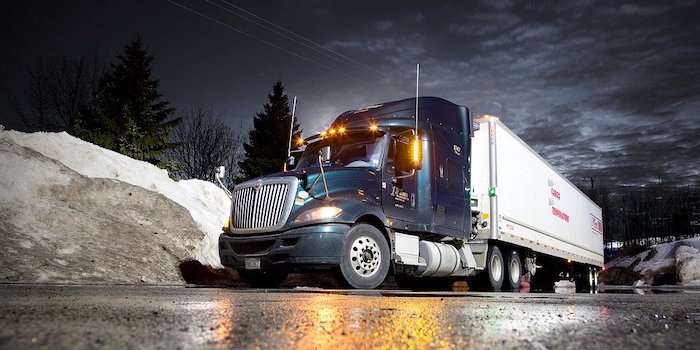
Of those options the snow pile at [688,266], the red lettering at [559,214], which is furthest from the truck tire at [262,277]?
the snow pile at [688,266]

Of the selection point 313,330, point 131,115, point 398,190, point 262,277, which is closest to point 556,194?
point 398,190

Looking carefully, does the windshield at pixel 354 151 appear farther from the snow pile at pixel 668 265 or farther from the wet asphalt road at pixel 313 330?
the snow pile at pixel 668 265

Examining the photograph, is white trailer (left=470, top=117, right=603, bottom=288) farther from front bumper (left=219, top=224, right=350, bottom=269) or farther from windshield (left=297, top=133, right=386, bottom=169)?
front bumper (left=219, top=224, right=350, bottom=269)

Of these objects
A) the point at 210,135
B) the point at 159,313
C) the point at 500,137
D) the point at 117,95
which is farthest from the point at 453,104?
the point at 210,135

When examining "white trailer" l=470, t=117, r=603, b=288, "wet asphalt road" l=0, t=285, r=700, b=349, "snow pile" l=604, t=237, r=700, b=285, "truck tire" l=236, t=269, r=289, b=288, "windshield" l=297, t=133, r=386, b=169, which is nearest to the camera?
"wet asphalt road" l=0, t=285, r=700, b=349

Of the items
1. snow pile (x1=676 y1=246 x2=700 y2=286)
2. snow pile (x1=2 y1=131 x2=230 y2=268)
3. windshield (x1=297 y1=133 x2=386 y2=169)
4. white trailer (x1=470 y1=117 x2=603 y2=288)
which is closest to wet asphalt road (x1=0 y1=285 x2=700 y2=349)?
windshield (x1=297 y1=133 x2=386 y2=169)

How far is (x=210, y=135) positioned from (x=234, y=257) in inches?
Result: 1690

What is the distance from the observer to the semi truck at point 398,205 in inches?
352

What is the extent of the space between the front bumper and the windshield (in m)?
1.56

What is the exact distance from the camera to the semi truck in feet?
29.4

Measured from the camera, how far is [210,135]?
50656 mm

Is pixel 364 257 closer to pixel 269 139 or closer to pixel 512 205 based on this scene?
pixel 512 205

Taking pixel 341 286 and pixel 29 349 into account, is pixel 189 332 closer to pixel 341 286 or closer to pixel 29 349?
pixel 29 349

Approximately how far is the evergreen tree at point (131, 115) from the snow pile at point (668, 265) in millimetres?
37829
